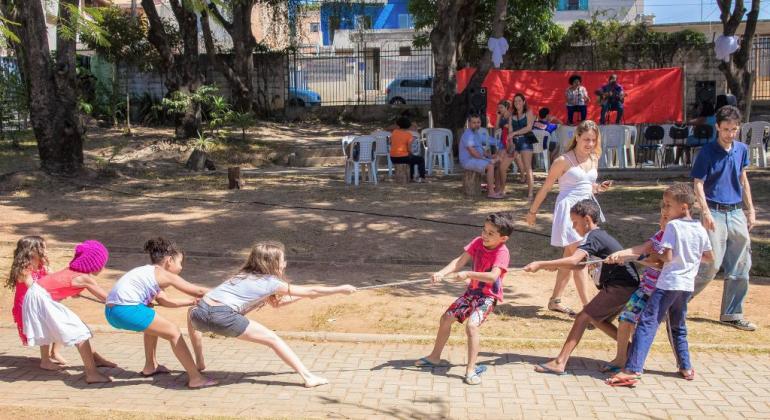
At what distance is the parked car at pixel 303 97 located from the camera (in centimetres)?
2755

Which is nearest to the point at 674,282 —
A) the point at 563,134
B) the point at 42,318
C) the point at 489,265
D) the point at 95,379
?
the point at 489,265

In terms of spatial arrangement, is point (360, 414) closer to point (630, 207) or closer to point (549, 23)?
point (630, 207)

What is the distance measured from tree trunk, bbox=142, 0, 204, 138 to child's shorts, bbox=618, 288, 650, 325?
16.1 metres

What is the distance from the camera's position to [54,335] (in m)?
5.75

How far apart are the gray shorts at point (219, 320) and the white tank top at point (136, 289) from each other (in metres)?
0.44

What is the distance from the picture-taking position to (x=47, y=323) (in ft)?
18.9

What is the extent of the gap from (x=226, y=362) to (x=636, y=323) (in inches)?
123

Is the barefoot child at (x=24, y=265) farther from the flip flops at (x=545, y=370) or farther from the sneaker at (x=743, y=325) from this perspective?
the sneaker at (x=743, y=325)

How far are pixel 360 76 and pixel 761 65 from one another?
43.5ft

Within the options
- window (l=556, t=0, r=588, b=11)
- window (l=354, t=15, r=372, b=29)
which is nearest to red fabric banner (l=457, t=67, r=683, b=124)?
window (l=354, t=15, r=372, b=29)

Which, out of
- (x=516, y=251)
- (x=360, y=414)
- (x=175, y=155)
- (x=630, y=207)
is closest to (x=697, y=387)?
(x=360, y=414)

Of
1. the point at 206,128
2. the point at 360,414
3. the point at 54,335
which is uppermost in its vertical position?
the point at 206,128

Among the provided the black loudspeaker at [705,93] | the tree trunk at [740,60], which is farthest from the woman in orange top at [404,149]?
the tree trunk at [740,60]

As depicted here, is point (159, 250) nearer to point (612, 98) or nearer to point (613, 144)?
point (613, 144)
